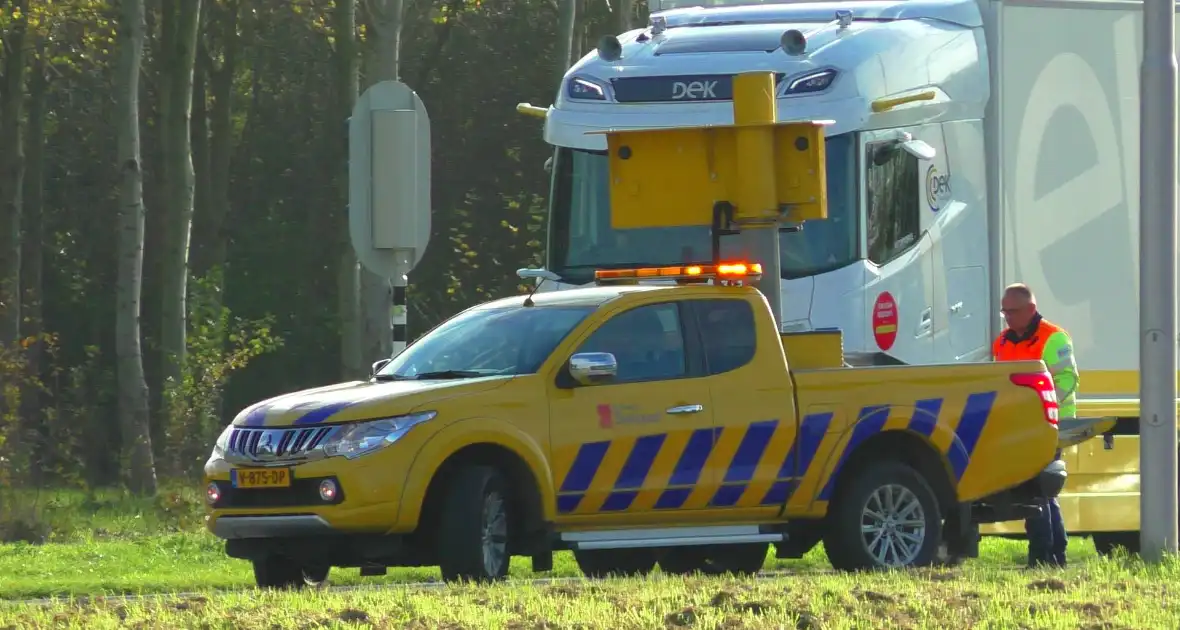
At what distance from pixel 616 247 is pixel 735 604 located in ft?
20.8

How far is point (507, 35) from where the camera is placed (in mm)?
44312

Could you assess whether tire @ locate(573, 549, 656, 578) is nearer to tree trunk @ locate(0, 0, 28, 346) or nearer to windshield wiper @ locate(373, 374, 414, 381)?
windshield wiper @ locate(373, 374, 414, 381)

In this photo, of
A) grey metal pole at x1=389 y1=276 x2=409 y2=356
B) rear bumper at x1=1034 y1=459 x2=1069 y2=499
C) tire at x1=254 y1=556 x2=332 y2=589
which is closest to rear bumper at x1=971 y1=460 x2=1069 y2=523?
rear bumper at x1=1034 y1=459 x2=1069 y2=499

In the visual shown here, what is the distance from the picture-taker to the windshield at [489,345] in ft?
42.5

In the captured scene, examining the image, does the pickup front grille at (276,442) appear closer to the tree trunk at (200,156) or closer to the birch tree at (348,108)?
the birch tree at (348,108)

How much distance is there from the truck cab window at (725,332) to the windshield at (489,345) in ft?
2.29

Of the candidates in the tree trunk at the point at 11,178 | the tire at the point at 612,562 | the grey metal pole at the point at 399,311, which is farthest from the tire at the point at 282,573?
the tree trunk at the point at 11,178

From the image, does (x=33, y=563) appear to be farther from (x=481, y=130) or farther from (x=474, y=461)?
(x=481, y=130)

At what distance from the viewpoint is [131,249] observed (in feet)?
88.6

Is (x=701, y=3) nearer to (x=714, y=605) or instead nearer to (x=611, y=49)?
(x=611, y=49)

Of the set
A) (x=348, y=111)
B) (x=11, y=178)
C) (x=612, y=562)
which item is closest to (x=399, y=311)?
(x=612, y=562)

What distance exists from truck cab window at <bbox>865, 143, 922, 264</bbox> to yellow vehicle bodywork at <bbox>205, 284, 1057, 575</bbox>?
7.60 ft

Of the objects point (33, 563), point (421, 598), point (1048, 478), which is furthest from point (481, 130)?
point (421, 598)

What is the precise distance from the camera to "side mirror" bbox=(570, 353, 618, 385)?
12.7 metres
